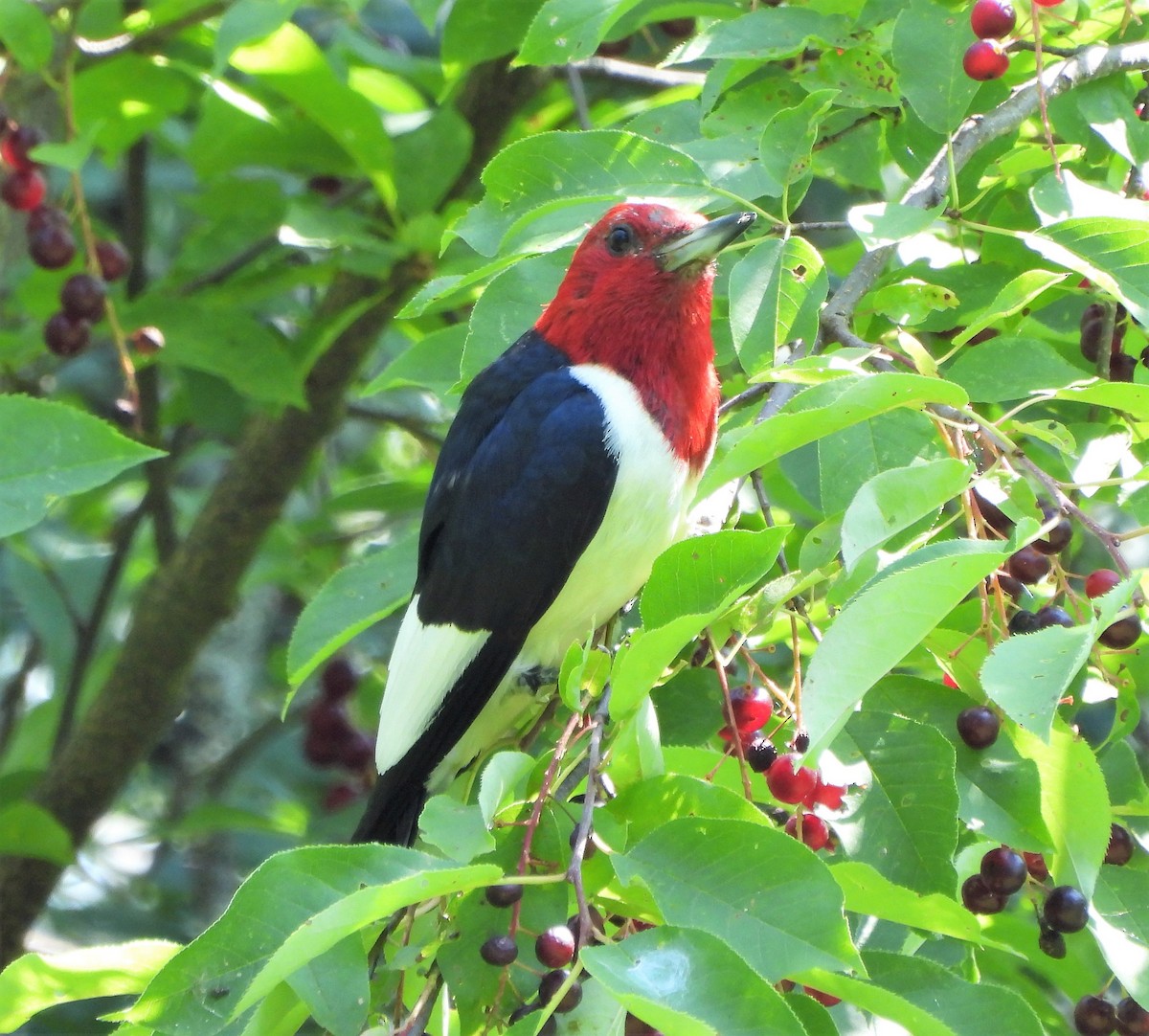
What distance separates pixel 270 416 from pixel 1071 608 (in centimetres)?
198

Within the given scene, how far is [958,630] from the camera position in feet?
5.21

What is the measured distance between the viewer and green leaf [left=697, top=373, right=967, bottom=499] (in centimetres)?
127

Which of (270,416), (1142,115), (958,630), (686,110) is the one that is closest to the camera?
(958,630)

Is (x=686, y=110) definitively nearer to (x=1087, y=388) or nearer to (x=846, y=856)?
(x=1087, y=388)

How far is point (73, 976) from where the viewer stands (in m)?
1.38

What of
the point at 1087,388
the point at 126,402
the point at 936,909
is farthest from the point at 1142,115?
the point at 126,402

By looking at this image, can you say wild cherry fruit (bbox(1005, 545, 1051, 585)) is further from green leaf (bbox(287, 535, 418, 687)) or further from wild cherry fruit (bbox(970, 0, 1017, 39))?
green leaf (bbox(287, 535, 418, 687))

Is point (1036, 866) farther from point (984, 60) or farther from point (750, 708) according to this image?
point (984, 60)

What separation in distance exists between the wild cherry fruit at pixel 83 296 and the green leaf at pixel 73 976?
1.46m


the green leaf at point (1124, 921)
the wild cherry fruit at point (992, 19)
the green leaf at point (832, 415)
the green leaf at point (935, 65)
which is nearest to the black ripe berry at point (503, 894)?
the green leaf at point (832, 415)

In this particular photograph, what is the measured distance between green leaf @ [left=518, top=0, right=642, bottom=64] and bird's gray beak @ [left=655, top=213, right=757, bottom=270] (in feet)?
0.94

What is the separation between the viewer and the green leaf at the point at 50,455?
169cm

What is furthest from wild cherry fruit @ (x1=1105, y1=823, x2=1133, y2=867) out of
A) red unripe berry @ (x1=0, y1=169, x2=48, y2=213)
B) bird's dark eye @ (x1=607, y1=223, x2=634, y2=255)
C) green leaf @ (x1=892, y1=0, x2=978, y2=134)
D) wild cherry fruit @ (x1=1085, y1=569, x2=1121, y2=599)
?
red unripe berry @ (x1=0, y1=169, x2=48, y2=213)

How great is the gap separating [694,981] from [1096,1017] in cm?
72
